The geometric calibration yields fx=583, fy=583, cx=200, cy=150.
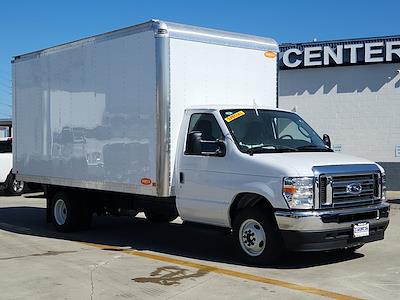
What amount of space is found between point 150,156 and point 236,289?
9.69ft

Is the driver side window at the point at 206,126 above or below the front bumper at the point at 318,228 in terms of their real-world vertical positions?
above

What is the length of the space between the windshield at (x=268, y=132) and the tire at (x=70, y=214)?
400 cm

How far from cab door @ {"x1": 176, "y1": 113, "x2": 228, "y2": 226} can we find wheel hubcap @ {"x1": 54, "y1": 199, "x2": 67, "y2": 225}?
3319 mm

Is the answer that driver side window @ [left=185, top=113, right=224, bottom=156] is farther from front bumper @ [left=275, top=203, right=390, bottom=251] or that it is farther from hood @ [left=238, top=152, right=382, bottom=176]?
front bumper @ [left=275, top=203, right=390, bottom=251]

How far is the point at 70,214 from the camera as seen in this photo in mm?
11000

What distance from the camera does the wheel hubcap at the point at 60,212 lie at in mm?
11242

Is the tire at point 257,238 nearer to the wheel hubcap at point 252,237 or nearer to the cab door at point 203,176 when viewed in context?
the wheel hubcap at point 252,237

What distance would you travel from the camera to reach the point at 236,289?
665 centimetres

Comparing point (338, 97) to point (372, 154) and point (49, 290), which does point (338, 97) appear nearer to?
point (372, 154)

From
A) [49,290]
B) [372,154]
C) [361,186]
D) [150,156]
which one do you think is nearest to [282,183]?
[361,186]

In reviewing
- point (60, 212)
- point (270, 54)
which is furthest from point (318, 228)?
point (60, 212)

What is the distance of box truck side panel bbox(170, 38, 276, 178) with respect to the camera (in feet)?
29.1

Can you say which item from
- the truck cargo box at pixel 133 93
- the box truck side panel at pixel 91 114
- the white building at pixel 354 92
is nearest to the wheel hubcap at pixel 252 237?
the truck cargo box at pixel 133 93

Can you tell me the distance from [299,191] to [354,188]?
88 cm
